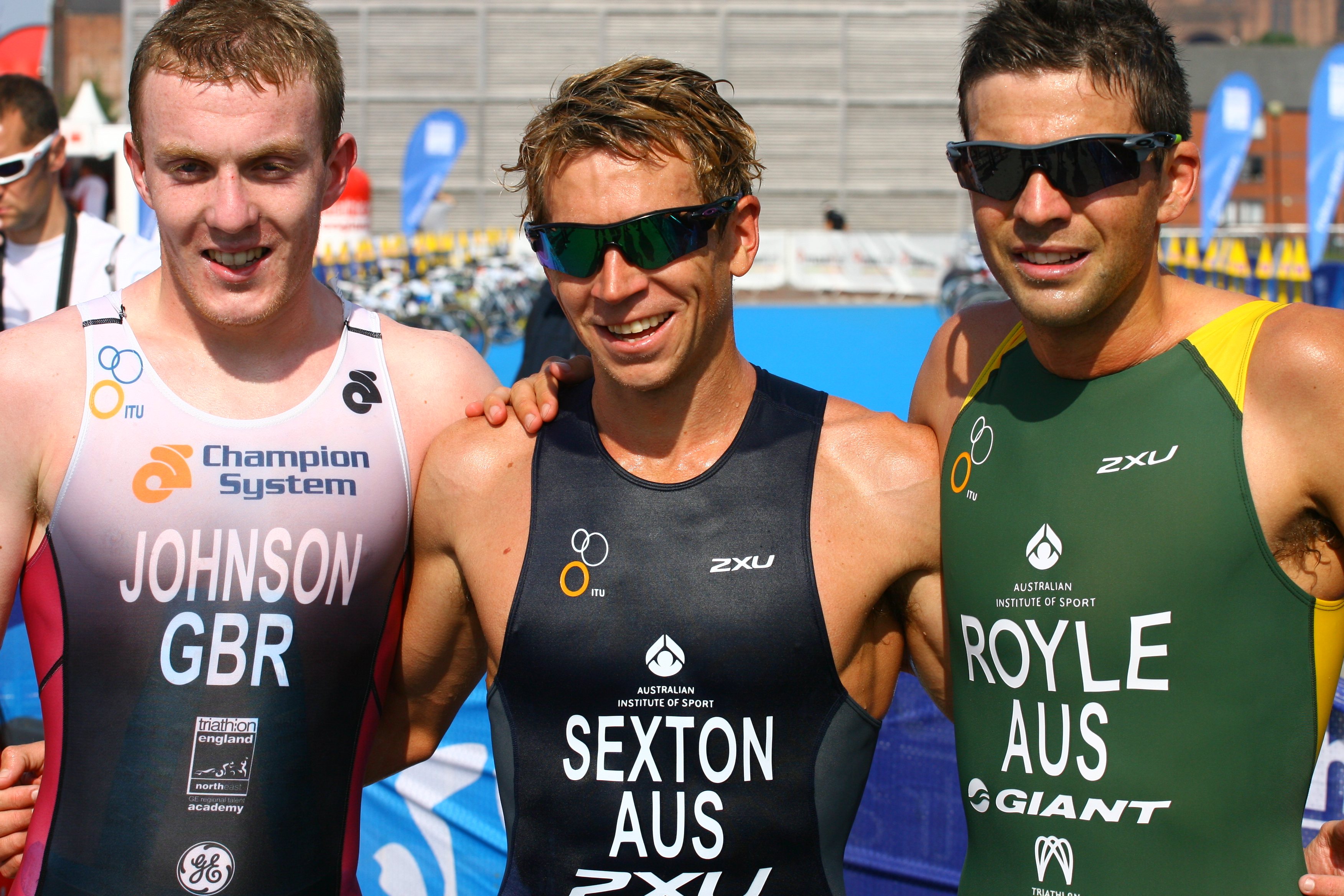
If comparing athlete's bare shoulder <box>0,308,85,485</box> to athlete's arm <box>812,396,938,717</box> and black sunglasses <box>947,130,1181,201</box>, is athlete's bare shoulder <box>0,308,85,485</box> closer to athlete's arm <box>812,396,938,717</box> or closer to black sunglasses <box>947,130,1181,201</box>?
athlete's arm <box>812,396,938,717</box>

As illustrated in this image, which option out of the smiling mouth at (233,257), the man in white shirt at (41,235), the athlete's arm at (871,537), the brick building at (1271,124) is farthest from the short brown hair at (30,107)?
the brick building at (1271,124)

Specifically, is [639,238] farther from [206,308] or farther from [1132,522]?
[1132,522]

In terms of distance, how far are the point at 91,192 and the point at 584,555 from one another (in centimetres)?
1279

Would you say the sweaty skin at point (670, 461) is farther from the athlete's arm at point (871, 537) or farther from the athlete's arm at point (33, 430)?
the athlete's arm at point (33, 430)

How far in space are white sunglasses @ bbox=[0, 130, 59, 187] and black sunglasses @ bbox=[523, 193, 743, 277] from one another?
162 inches

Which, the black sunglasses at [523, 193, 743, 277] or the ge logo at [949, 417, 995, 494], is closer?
the black sunglasses at [523, 193, 743, 277]

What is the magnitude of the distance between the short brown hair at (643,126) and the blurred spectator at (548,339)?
308cm

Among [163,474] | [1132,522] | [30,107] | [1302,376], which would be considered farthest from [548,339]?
[1302,376]

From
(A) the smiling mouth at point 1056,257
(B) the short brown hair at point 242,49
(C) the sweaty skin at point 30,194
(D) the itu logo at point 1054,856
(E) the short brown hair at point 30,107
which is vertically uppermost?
(E) the short brown hair at point 30,107

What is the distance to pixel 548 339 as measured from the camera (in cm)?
564

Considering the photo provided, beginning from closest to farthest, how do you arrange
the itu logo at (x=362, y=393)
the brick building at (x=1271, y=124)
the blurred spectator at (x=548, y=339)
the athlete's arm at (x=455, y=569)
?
1. the athlete's arm at (x=455, y=569)
2. the itu logo at (x=362, y=393)
3. the blurred spectator at (x=548, y=339)
4. the brick building at (x=1271, y=124)

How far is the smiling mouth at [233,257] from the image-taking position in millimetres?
2398

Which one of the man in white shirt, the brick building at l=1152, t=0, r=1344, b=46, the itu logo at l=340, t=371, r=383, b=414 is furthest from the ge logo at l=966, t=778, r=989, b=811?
the brick building at l=1152, t=0, r=1344, b=46

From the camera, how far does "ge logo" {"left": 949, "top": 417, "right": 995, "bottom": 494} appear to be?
2.42m
